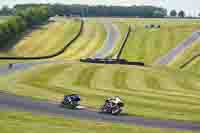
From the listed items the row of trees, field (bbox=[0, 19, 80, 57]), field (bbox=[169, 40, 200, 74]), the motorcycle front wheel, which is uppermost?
the motorcycle front wheel

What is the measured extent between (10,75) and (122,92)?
23.9m

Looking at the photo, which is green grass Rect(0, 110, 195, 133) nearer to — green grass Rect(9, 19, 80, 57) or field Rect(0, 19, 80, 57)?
field Rect(0, 19, 80, 57)

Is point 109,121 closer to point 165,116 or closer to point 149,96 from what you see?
point 165,116

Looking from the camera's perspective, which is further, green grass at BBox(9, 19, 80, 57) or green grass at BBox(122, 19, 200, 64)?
green grass at BBox(9, 19, 80, 57)

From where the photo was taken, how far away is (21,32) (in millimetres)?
171875

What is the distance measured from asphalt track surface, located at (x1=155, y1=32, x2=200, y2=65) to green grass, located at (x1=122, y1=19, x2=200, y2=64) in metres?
1.57

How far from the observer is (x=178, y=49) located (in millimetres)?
144250

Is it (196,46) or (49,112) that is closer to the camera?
(49,112)

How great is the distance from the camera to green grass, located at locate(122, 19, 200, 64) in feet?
452

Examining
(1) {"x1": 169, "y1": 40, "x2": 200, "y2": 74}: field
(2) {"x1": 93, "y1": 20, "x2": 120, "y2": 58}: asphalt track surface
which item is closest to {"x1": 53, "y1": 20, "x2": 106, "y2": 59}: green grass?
(2) {"x1": 93, "y1": 20, "x2": 120, "y2": 58}: asphalt track surface

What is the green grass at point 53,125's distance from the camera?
124ft

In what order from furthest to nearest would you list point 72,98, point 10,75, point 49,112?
point 10,75
point 72,98
point 49,112

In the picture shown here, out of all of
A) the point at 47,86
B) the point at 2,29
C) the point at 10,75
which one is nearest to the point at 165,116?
the point at 47,86

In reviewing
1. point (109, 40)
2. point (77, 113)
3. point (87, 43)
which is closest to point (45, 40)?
point (87, 43)
